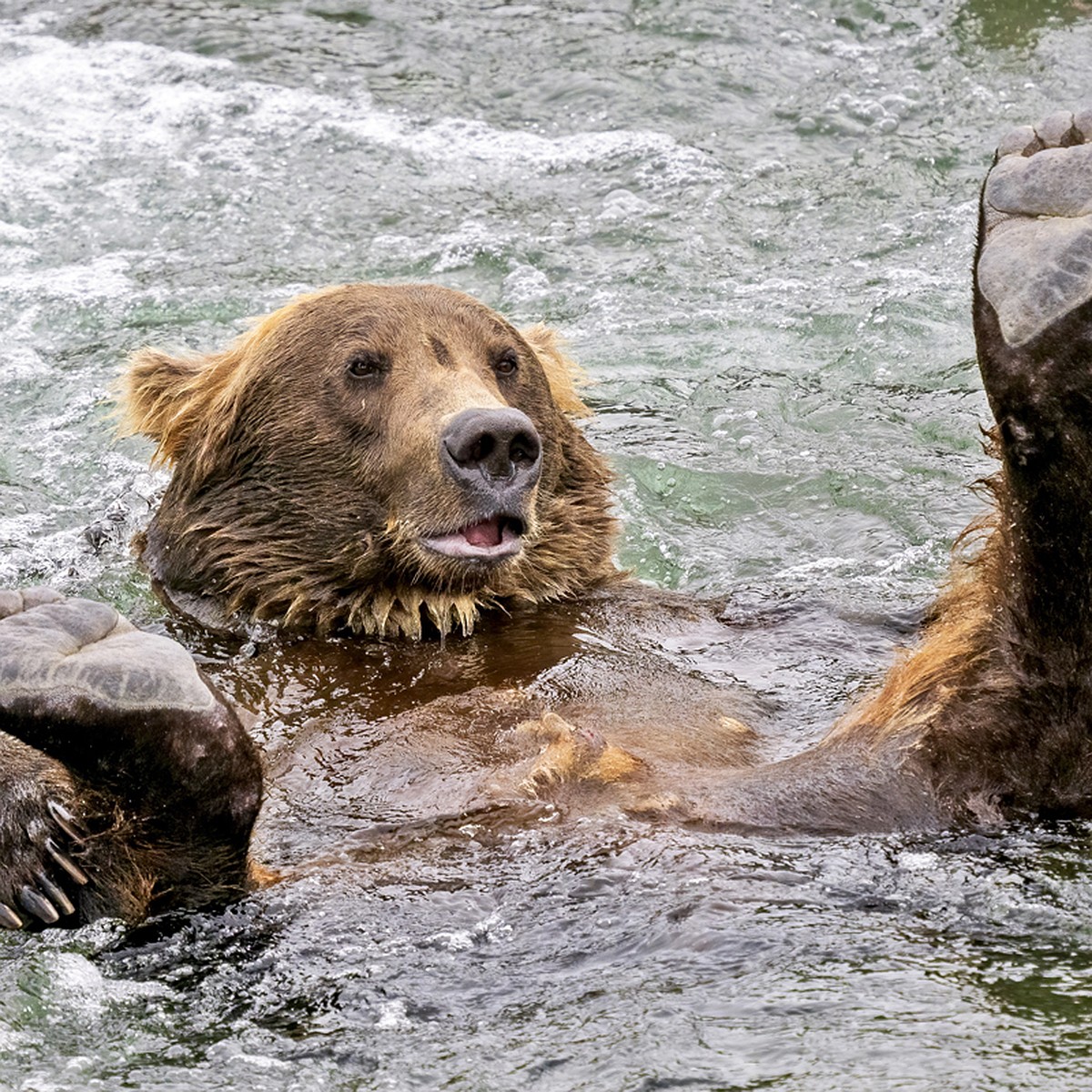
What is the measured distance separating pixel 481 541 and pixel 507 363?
82 cm

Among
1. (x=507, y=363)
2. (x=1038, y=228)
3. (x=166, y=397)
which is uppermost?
(x=1038, y=228)

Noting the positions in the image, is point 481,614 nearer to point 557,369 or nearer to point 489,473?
point 489,473

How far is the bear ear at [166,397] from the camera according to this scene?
6.74 metres

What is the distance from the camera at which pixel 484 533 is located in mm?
5906

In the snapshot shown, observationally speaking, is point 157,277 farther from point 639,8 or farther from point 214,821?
point 214,821

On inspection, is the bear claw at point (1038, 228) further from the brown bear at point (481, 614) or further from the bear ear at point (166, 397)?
the bear ear at point (166, 397)

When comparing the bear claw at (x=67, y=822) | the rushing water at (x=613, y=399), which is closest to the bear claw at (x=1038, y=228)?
the rushing water at (x=613, y=399)

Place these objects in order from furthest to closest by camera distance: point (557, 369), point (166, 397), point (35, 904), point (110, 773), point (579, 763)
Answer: point (557, 369) → point (166, 397) → point (579, 763) → point (35, 904) → point (110, 773)

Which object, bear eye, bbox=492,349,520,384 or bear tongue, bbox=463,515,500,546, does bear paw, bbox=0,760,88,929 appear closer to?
bear tongue, bbox=463,515,500,546

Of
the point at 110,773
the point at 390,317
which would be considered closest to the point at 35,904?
the point at 110,773

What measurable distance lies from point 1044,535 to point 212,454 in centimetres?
306

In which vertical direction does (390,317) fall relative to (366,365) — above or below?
above

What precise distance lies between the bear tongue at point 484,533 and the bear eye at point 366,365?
68cm

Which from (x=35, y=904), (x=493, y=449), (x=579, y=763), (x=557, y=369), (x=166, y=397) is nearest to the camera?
(x=35, y=904)
